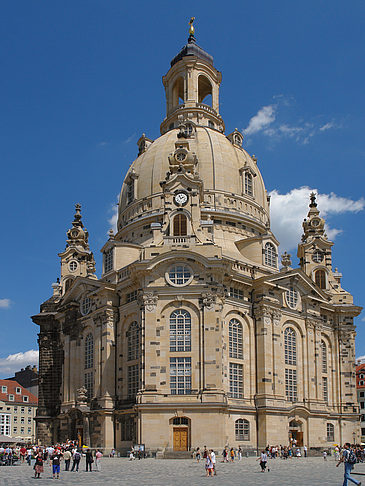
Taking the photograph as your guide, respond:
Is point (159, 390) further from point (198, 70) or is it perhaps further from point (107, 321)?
point (198, 70)

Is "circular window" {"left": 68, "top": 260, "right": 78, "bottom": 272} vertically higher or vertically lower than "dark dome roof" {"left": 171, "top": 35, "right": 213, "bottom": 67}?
lower

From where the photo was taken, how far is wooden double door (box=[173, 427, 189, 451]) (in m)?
56.7

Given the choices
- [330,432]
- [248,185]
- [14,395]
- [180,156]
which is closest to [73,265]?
[180,156]

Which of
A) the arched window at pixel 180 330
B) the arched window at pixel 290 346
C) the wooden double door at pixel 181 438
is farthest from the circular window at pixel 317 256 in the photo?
the wooden double door at pixel 181 438

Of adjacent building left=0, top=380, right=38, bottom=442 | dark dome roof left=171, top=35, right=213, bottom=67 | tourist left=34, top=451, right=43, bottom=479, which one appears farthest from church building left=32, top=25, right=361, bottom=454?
adjacent building left=0, top=380, right=38, bottom=442

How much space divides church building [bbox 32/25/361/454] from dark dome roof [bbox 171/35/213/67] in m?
10.9

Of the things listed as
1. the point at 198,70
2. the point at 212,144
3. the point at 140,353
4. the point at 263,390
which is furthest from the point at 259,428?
the point at 198,70

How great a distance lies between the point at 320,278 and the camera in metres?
81.3

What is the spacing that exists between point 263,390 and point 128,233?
1081 inches

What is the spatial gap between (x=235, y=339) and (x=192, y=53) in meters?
49.3

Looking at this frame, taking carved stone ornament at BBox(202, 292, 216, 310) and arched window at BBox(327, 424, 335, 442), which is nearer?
carved stone ornament at BBox(202, 292, 216, 310)

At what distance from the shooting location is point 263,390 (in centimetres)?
6303

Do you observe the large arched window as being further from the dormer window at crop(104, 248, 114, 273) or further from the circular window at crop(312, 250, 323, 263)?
the circular window at crop(312, 250, 323, 263)

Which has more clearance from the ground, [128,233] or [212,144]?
[212,144]
